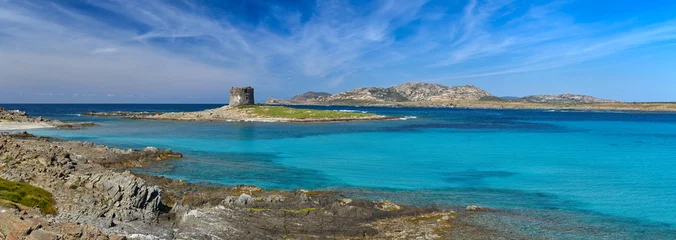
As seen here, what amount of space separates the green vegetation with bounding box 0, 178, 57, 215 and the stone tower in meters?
77.2

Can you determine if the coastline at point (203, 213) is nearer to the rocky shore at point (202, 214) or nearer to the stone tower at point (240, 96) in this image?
the rocky shore at point (202, 214)

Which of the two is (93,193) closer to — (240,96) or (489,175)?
(489,175)

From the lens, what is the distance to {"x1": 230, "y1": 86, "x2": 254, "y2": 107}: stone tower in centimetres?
8912

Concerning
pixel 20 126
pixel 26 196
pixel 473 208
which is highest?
pixel 26 196

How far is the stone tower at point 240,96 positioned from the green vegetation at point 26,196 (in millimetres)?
77228

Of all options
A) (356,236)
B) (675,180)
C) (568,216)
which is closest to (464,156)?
(675,180)

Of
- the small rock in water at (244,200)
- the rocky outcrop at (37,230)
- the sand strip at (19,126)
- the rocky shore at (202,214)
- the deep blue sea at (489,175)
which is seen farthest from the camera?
the sand strip at (19,126)

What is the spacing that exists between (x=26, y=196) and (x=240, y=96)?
3105 inches

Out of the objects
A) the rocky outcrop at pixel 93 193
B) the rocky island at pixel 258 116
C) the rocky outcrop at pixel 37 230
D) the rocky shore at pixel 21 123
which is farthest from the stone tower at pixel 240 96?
the rocky outcrop at pixel 37 230

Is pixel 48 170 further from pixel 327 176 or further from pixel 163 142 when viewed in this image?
pixel 163 142

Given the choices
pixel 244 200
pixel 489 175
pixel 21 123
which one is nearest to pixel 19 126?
pixel 21 123

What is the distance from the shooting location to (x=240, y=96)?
89.4 m

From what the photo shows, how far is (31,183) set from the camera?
45.8ft

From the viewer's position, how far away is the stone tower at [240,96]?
8912 centimetres
